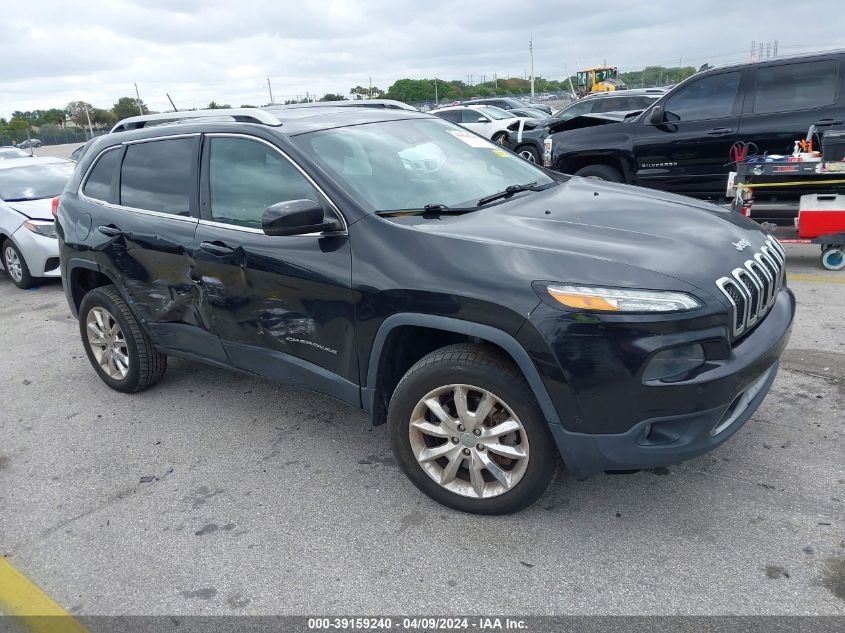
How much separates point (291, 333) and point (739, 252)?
2.11 meters

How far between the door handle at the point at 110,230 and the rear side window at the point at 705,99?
6.40m

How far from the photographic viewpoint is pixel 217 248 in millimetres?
3482

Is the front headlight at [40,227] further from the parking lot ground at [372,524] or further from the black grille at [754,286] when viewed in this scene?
the black grille at [754,286]

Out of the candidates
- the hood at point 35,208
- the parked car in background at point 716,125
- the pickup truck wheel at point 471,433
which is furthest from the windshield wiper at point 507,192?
the hood at point 35,208

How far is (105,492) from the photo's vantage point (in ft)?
11.2

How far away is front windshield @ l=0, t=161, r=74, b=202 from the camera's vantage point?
8.52m

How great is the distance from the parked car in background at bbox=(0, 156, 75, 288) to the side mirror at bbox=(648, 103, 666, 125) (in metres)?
7.00

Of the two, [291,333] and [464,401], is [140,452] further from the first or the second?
[464,401]

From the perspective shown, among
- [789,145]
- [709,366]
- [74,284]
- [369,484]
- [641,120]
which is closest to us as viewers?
[709,366]

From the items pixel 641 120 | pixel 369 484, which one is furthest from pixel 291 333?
pixel 641 120

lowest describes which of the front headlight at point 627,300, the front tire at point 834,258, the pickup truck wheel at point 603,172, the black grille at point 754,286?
the front tire at point 834,258

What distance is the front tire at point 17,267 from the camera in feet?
26.2

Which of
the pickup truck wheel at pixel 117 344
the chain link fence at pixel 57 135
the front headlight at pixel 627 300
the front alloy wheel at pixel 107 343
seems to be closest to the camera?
the front headlight at pixel 627 300

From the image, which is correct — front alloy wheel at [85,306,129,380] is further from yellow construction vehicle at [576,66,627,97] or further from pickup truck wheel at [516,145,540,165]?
yellow construction vehicle at [576,66,627,97]
